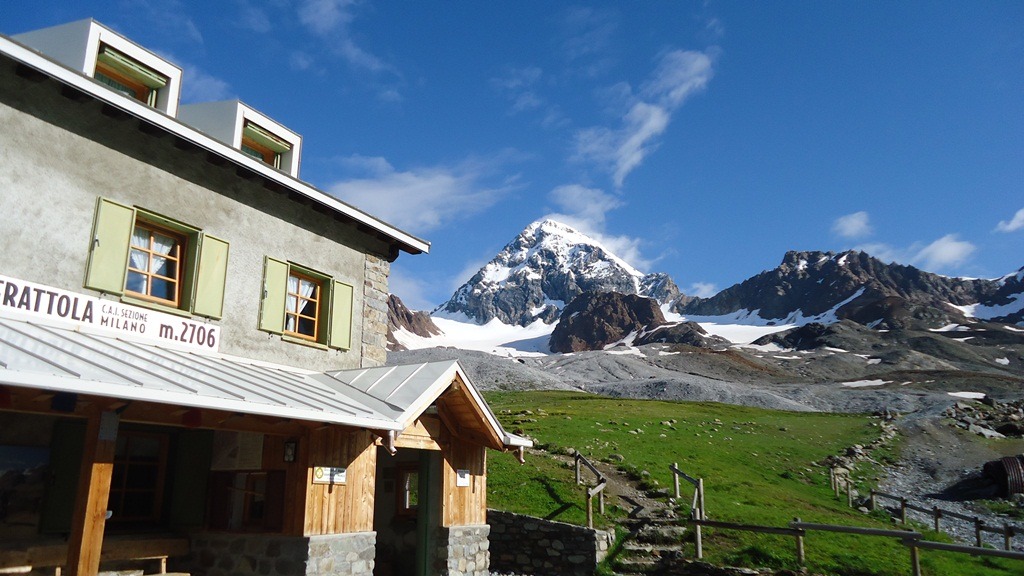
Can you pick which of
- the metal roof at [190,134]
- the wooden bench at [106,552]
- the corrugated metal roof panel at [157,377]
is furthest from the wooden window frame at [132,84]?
the wooden bench at [106,552]

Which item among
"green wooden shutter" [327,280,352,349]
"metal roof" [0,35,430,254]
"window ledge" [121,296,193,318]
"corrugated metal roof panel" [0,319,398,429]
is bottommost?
"corrugated metal roof panel" [0,319,398,429]

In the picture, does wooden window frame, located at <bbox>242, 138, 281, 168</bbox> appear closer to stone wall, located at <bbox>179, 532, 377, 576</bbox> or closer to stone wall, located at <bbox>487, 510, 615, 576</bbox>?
stone wall, located at <bbox>179, 532, 377, 576</bbox>

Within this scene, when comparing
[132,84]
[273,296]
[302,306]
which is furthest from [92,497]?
[132,84]

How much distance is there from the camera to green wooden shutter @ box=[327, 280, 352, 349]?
1520 centimetres

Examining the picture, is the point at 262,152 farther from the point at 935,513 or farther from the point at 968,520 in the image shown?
the point at 935,513

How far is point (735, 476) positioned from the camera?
28.5 m

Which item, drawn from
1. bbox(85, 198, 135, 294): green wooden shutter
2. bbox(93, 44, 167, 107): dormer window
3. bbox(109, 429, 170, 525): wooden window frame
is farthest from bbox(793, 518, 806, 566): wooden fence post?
bbox(93, 44, 167, 107): dormer window

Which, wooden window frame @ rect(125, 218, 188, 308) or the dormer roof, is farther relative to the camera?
the dormer roof

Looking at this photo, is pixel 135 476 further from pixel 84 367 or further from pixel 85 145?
pixel 85 145

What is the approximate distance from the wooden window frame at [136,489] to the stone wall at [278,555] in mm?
854

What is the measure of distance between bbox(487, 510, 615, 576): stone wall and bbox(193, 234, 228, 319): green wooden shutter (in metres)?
10.5

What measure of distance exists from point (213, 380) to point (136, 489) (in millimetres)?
3744

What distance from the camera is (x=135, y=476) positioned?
40.9 feet

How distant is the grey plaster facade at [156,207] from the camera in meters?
10.5
